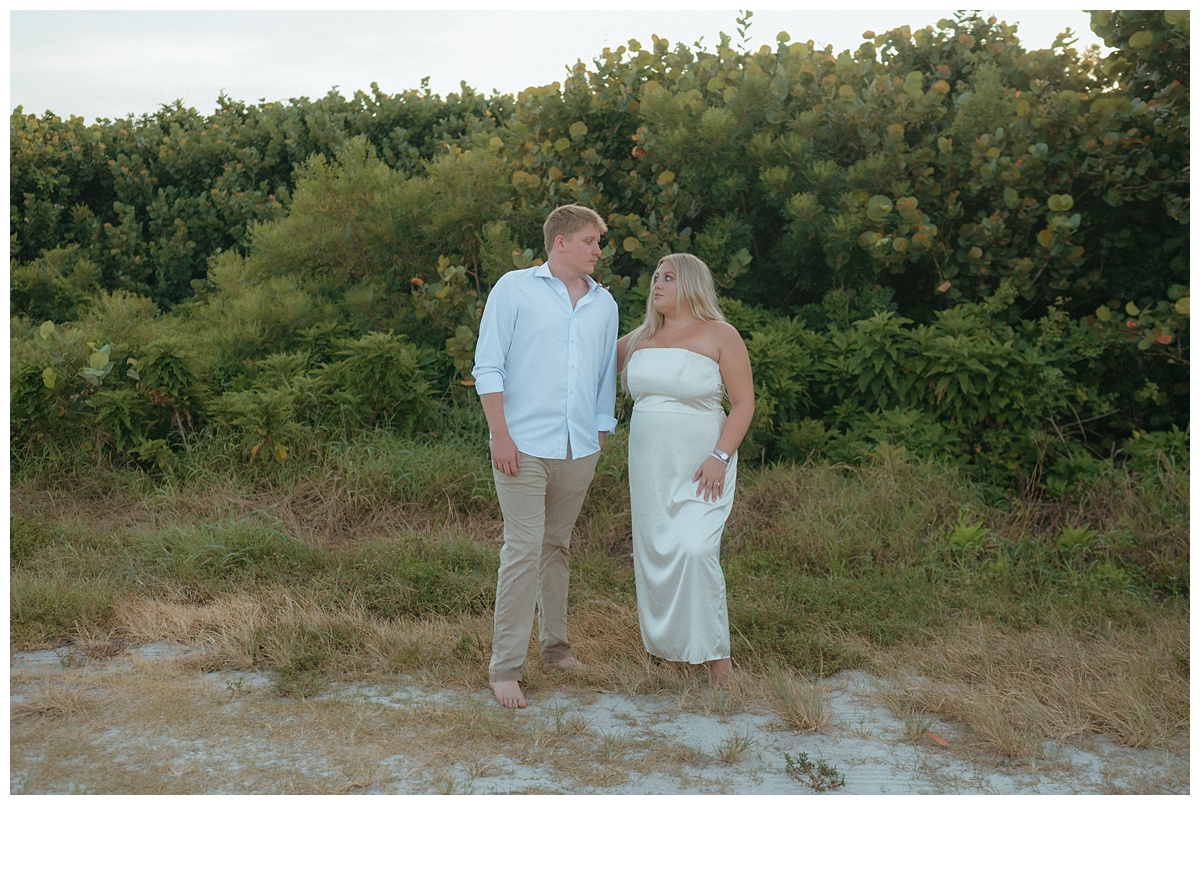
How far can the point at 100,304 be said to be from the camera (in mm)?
10430

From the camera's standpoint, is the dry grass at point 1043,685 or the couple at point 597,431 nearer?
the dry grass at point 1043,685

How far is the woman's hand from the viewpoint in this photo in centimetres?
434

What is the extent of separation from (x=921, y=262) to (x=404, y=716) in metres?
5.47

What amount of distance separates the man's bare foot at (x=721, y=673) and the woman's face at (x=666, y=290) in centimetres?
149

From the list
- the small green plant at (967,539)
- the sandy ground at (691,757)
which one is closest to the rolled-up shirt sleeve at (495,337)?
the sandy ground at (691,757)

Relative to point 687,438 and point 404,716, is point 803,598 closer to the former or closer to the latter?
point 687,438

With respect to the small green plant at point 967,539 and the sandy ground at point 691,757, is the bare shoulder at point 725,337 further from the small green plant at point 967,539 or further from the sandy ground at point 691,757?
the small green plant at point 967,539

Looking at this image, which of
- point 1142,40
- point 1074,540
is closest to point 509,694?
point 1074,540

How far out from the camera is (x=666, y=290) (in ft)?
14.6

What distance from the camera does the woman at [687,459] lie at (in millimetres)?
4363

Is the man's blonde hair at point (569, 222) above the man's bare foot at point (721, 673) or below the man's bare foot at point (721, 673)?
above

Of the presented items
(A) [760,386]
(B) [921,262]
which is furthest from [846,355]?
(B) [921,262]

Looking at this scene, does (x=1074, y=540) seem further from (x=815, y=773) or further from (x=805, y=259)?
(x=815, y=773)

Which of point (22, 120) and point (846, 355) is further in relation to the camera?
point (22, 120)
